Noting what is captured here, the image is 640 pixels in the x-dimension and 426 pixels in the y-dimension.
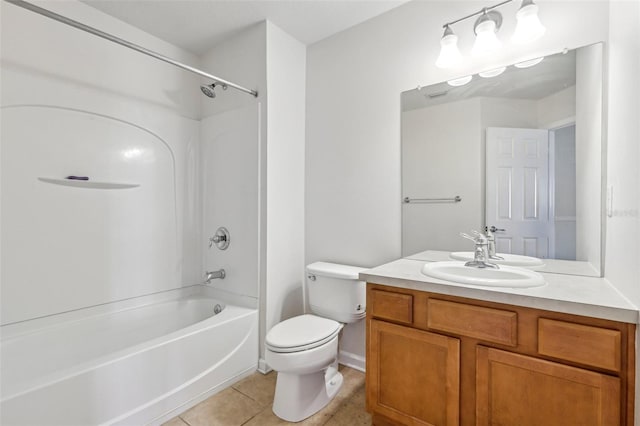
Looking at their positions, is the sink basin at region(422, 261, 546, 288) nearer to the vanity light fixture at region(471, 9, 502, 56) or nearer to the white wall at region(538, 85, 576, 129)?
the white wall at region(538, 85, 576, 129)

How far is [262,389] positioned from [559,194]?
2.01 metres

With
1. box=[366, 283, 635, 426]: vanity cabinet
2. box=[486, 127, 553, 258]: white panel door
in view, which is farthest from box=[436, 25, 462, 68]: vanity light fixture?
box=[366, 283, 635, 426]: vanity cabinet

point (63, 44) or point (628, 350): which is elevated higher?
point (63, 44)

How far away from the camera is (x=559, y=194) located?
1496 mm

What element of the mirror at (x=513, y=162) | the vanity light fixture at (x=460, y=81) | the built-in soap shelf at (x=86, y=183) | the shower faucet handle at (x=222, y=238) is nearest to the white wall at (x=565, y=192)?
the mirror at (x=513, y=162)

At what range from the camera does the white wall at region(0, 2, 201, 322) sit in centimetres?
174

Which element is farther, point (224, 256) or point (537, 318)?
point (224, 256)

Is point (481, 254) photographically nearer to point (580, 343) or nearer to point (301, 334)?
point (580, 343)

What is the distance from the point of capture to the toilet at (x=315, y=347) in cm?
159

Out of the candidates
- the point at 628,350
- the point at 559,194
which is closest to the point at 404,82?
the point at 559,194

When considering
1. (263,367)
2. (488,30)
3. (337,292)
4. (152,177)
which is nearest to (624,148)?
(488,30)

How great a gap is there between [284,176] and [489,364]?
5.53 ft

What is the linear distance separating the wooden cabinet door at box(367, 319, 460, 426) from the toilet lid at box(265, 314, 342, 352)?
0.98ft

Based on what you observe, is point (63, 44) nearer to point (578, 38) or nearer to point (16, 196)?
point (16, 196)
